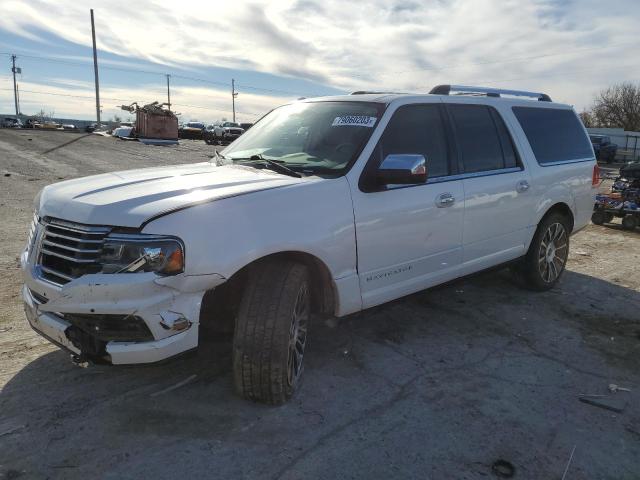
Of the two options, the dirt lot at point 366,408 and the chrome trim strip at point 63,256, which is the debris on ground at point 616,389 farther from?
the chrome trim strip at point 63,256

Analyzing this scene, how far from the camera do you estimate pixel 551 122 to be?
5402 millimetres

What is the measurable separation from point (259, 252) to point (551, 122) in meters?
3.98

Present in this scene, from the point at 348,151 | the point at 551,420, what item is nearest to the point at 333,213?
the point at 348,151

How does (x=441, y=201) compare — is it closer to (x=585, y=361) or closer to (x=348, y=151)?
(x=348, y=151)

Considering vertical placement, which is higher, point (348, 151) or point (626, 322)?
point (348, 151)

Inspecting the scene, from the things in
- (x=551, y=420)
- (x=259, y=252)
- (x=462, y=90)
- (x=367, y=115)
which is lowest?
(x=551, y=420)

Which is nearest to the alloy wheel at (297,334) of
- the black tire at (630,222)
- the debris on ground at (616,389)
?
the debris on ground at (616,389)

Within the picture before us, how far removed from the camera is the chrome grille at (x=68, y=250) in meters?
2.62

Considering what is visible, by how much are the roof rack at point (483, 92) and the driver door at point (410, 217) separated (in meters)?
0.57

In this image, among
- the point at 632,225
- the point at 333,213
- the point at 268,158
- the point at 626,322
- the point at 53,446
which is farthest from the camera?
the point at 632,225

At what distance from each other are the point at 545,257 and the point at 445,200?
2.12 m

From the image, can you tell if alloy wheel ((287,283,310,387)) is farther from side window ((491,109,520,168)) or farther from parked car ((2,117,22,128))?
parked car ((2,117,22,128))

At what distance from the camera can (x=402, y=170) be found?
10.6 feet

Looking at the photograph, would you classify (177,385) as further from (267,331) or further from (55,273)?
(55,273)
